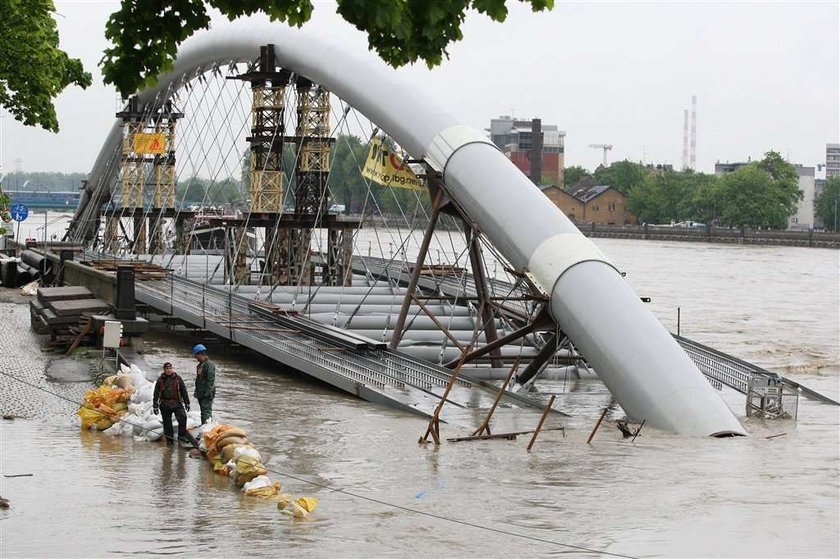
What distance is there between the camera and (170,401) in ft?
67.8

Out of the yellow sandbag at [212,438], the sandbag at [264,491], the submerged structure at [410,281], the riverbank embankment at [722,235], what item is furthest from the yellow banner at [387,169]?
the riverbank embankment at [722,235]

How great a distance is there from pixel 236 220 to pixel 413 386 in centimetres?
1724

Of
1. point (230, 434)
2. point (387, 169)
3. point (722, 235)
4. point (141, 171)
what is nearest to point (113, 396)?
point (230, 434)

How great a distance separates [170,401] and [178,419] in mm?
499

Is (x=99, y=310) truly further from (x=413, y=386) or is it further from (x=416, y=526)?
(x=416, y=526)

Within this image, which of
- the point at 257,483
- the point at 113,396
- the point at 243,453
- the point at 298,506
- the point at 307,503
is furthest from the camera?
the point at 113,396

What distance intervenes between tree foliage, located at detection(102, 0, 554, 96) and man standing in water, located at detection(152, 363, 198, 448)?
10.1m

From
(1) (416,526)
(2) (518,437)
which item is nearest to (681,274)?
(2) (518,437)

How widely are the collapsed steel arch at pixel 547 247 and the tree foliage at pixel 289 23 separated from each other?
13655 millimetres

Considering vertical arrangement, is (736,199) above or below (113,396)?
above

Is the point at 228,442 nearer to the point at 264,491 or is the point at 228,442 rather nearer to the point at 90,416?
the point at 264,491

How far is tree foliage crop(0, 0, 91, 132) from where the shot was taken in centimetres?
2473

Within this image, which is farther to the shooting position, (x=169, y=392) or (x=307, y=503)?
(x=169, y=392)

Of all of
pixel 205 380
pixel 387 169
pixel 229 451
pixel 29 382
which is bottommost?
pixel 29 382
